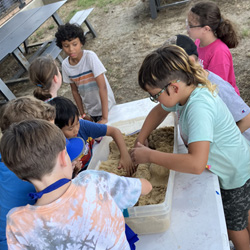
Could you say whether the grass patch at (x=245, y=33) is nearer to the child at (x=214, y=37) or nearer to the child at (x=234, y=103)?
the child at (x=214, y=37)

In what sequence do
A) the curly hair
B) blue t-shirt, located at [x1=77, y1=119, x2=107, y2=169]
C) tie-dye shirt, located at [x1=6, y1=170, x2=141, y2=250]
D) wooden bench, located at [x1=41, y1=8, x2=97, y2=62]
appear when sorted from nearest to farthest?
1. tie-dye shirt, located at [x1=6, y1=170, x2=141, y2=250]
2. blue t-shirt, located at [x1=77, y1=119, x2=107, y2=169]
3. the curly hair
4. wooden bench, located at [x1=41, y1=8, x2=97, y2=62]

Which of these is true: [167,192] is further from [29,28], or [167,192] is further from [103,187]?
[29,28]

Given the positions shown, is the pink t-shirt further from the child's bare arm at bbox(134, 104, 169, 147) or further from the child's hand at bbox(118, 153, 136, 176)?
the child's hand at bbox(118, 153, 136, 176)

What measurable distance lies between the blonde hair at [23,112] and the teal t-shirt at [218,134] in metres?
0.70

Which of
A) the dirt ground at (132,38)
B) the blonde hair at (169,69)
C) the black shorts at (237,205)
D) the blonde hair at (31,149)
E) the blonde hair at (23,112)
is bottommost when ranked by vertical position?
the dirt ground at (132,38)

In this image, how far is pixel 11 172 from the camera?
1241 millimetres

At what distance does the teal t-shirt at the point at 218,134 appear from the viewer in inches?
48.1

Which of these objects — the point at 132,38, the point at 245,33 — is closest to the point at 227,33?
the point at 245,33

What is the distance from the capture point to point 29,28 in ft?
17.7

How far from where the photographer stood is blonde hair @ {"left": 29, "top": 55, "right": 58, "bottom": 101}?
7.01 feet

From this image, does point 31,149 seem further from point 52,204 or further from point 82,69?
point 82,69

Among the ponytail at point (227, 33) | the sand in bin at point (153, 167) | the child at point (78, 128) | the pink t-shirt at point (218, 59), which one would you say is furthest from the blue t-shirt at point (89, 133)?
the ponytail at point (227, 33)

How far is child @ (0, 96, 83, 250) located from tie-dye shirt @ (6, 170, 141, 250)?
0.30 m

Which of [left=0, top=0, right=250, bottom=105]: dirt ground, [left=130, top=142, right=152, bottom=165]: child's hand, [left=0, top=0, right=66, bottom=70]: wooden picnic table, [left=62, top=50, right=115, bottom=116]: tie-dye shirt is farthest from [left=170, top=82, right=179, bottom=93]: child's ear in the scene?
[left=0, top=0, right=66, bottom=70]: wooden picnic table
